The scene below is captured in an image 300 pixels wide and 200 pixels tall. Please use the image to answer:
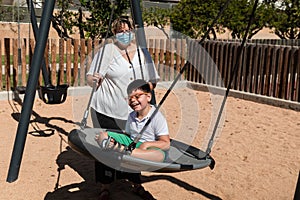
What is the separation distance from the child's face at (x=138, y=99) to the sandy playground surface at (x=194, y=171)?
95cm

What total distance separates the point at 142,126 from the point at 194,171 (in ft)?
4.67

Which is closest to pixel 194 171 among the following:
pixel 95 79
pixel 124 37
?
pixel 95 79

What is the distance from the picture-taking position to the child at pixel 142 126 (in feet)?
8.94

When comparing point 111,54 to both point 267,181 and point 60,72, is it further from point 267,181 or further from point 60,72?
point 60,72

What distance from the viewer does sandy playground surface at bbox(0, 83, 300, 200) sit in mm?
3510

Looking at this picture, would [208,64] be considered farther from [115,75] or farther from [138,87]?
[138,87]

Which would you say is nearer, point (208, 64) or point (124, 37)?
point (124, 37)

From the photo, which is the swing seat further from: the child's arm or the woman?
the child's arm

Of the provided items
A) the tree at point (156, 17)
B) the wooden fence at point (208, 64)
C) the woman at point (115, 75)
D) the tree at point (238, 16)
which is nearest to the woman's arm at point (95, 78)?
the woman at point (115, 75)

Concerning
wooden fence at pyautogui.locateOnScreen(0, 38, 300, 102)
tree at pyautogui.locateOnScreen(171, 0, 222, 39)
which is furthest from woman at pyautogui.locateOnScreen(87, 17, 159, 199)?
tree at pyautogui.locateOnScreen(171, 0, 222, 39)

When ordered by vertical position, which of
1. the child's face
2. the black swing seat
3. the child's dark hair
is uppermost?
the child's dark hair

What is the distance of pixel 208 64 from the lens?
858 centimetres

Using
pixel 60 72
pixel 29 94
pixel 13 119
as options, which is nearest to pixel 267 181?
pixel 29 94

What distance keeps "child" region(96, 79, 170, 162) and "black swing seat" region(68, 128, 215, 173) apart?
0.08 m
